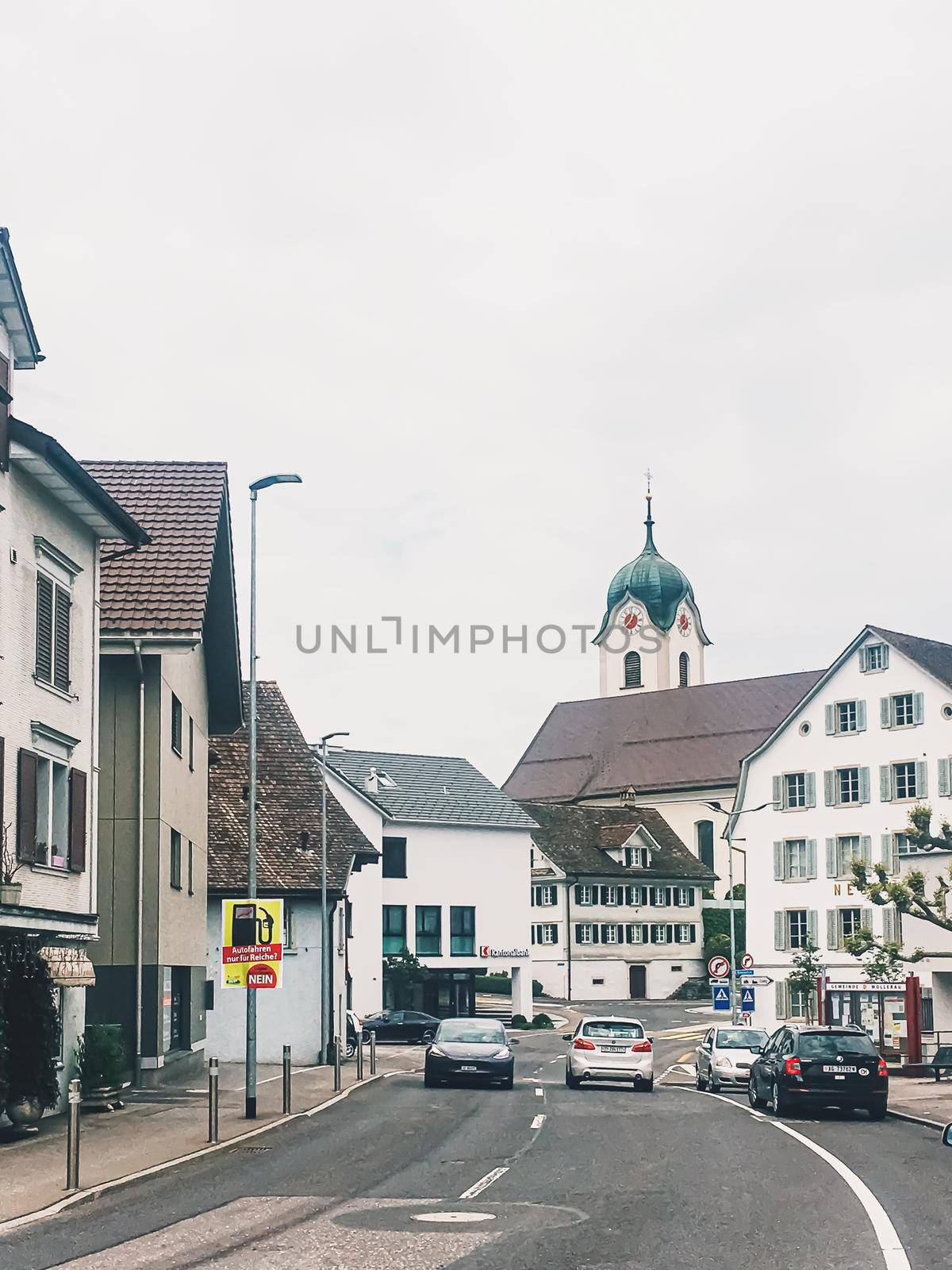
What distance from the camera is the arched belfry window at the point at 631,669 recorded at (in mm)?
135875

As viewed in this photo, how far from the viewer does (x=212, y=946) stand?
4447 centimetres

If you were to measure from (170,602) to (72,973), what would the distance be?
805 centimetres

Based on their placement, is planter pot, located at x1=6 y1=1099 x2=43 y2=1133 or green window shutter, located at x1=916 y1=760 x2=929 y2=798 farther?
green window shutter, located at x1=916 y1=760 x2=929 y2=798

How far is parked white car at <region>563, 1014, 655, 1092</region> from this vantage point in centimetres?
3434

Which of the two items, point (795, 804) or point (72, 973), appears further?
point (795, 804)

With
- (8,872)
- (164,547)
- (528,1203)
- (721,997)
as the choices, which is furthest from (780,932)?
(528,1203)

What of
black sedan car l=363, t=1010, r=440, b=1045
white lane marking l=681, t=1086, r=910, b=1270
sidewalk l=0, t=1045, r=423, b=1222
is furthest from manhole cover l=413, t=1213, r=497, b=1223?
black sedan car l=363, t=1010, r=440, b=1045

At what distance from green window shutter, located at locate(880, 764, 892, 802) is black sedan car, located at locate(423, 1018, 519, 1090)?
101 ft

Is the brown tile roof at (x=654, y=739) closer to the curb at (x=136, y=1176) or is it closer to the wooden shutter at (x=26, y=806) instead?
the curb at (x=136, y=1176)

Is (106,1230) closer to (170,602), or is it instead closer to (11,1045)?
(11,1045)

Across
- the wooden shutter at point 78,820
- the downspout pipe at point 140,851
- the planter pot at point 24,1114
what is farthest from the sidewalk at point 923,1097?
the wooden shutter at point 78,820

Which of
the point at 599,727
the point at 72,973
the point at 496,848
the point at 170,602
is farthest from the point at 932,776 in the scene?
the point at 599,727

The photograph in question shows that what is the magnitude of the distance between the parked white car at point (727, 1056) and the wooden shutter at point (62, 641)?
17981 millimetres

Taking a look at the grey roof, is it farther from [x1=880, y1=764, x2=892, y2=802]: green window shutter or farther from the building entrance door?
[x1=880, y1=764, x2=892, y2=802]: green window shutter
